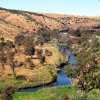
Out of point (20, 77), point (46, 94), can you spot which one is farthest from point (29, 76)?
point (46, 94)

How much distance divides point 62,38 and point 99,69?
10777 centimetres

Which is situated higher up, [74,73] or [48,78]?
[74,73]

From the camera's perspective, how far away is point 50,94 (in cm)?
6019

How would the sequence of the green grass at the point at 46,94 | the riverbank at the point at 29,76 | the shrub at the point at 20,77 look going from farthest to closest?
the shrub at the point at 20,77
the riverbank at the point at 29,76
the green grass at the point at 46,94

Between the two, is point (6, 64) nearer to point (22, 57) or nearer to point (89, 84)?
point (22, 57)

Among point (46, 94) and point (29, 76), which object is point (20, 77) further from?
point (46, 94)

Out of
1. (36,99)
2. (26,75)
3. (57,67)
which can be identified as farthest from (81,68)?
(57,67)

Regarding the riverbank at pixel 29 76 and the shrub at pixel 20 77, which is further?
the shrub at pixel 20 77

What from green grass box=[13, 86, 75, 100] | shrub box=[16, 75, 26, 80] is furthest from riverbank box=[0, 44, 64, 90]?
green grass box=[13, 86, 75, 100]

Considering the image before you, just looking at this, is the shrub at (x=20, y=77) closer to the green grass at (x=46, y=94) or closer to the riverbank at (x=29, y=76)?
the riverbank at (x=29, y=76)

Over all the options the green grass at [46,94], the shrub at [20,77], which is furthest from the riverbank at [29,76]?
the green grass at [46,94]

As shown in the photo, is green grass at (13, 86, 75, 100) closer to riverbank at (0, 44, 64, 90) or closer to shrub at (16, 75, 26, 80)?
riverbank at (0, 44, 64, 90)

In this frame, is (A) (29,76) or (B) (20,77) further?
(A) (29,76)

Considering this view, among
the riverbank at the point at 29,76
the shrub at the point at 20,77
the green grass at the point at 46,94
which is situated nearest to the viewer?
the green grass at the point at 46,94
